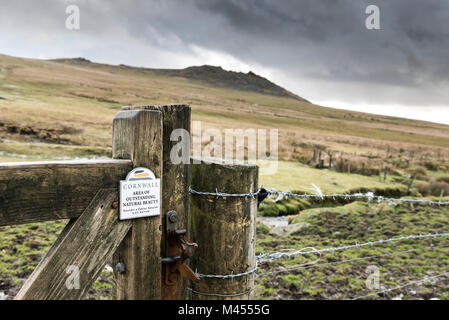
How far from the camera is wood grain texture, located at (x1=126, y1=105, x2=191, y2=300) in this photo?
217 cm

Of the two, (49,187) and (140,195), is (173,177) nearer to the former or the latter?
(140,195)

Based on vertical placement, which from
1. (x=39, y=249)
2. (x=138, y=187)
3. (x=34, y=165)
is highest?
(x=34, y=165)

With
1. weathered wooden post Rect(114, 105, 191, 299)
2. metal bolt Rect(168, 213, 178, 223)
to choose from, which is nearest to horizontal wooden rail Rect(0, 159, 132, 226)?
weathered wooden post Rect(114, 105, 191, 299)

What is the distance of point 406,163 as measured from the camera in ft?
109

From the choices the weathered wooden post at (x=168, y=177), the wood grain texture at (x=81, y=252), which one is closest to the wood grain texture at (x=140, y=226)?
the weathered wooden post at (x=168, y=177)

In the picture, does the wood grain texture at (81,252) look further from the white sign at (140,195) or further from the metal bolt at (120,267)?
the metal bolt at (120,267)

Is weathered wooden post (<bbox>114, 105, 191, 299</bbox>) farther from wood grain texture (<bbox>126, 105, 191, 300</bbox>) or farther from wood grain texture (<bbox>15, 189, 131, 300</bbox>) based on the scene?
wood grain texture (<bbox>15, 189, 131, 300</bbox>)

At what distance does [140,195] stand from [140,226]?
0.19 metres

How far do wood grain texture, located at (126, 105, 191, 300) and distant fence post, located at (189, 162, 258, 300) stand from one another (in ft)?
0.57

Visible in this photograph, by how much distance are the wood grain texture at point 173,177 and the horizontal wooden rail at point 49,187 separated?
344 millimetres

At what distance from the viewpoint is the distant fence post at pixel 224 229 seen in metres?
2.36
